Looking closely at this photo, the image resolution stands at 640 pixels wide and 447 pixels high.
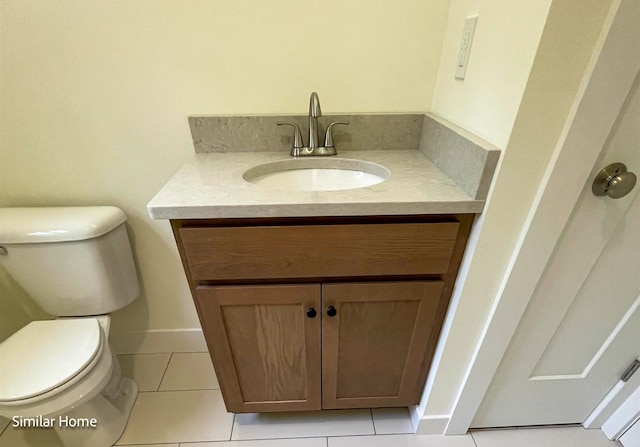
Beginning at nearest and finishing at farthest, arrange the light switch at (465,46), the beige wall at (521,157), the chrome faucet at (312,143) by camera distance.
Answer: the beige wall at (521,157)
the light switch at (465,46)
the chrome faucet at (312,143)

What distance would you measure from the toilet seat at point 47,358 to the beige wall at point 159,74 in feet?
1.44

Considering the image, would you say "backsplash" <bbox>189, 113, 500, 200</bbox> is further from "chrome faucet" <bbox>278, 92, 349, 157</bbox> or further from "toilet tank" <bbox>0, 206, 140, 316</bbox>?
"toilet tank" <bbox>0, 206, 140, 316</bbox>

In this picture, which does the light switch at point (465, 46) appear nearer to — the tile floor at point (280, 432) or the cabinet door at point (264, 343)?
the cabinet door at point (264, 343)

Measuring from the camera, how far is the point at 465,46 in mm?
820

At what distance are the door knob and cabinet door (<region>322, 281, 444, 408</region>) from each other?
16.6 inches

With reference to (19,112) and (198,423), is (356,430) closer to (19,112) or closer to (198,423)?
(198,423)

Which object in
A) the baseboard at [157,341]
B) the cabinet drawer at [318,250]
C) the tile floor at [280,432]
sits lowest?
the tile floor at [280,432]

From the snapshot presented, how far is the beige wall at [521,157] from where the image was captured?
1.79ft

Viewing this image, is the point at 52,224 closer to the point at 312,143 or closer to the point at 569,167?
the point at 312,143

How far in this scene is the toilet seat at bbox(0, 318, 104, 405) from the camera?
0.85 metres

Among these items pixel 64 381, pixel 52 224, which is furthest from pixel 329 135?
pixel 64 381

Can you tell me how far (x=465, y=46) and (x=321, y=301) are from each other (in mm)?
782

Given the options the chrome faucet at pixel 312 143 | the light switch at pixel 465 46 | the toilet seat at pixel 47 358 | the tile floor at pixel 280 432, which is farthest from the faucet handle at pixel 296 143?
the tile floor at pixel 280 432

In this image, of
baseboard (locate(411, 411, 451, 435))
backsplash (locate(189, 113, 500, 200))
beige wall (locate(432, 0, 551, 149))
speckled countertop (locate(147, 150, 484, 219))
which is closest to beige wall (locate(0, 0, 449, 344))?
backsplash (locate(189, 113, 500, 200))
